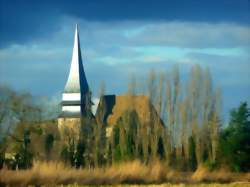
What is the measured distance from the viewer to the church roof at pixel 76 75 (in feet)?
262

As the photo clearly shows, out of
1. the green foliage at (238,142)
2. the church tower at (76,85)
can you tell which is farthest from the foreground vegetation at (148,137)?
the church tower at (76,85)

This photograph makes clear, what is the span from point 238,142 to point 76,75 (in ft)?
151

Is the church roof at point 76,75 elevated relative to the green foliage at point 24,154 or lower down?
elevated

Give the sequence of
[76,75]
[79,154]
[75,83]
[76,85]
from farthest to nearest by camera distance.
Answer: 1. [76,75]
2. [75,83]
3. [76,85]
4. [79,154]

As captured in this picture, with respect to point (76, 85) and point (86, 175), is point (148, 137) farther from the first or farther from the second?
point (76, 85)

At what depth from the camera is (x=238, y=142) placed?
3816 cm

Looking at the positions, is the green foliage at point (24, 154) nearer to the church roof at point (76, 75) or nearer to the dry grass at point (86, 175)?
the dry grass at point (86, 175)

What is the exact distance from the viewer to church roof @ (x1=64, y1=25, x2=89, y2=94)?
79.8 meters

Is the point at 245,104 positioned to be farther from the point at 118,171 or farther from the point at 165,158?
the point at 118,171

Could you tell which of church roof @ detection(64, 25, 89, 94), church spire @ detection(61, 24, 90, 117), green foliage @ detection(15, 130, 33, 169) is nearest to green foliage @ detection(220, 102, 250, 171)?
green foliage @ detection(15, 130, 33, 169)

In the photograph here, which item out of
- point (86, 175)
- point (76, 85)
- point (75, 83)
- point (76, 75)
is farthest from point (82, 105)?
point (86, 175)

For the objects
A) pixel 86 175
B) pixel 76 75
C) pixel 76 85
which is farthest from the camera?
pixel 76 75

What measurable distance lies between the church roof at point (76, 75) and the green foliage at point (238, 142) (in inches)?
1599

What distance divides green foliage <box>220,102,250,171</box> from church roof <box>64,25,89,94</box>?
4061 cm
